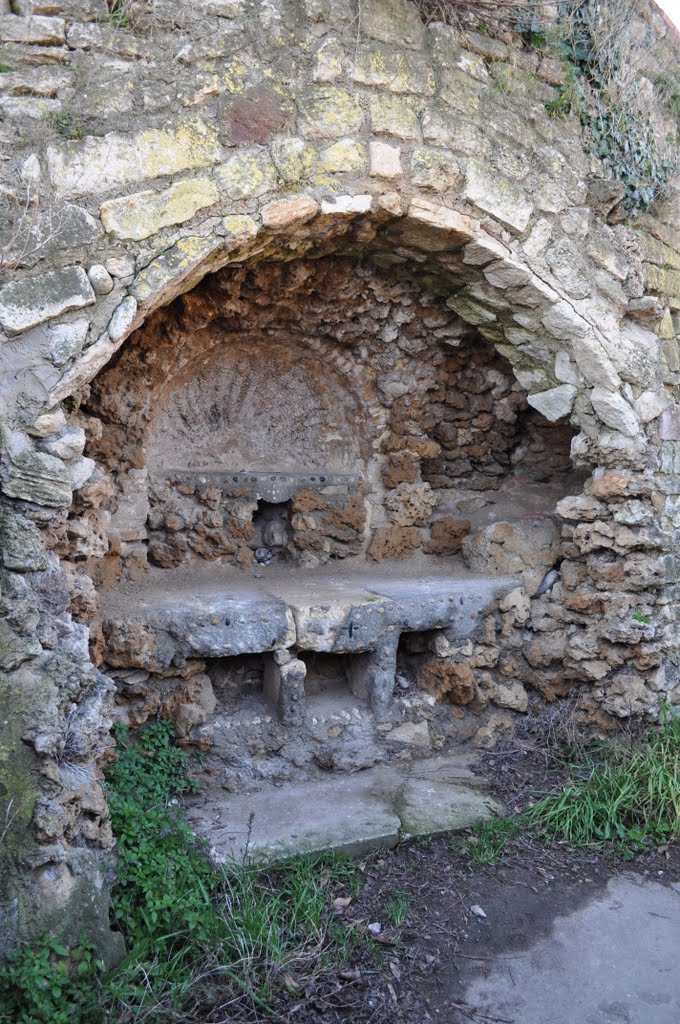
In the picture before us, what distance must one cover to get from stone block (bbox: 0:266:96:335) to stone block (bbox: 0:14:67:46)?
31.9 inches

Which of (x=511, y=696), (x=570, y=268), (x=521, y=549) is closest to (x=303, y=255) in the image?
(x=570, y=268)

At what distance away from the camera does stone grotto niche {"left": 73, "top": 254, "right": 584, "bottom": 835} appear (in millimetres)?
3631

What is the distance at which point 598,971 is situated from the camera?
8.82 feet

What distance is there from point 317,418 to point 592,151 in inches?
78.5

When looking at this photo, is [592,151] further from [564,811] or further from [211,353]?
[564,811]

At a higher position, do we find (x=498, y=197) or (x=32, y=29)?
(x=32, y=29)

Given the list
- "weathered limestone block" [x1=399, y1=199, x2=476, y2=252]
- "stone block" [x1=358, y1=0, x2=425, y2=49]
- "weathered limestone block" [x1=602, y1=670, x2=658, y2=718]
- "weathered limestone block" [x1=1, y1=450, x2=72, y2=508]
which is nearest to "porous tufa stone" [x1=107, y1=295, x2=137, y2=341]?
"weathered limestone block" [x1=1, y1=450, x2=72, y2=508]

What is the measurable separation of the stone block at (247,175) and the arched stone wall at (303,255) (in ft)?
0.04

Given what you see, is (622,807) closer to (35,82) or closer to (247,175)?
(247,175)

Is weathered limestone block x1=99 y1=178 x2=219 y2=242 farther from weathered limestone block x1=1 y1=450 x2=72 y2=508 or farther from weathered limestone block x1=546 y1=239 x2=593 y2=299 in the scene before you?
weathered limestone block x1=546 y1=239 x2=593 y2=299

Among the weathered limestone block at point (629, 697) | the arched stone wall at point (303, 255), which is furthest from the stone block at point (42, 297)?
the weathered limestone block at point (629, 697)

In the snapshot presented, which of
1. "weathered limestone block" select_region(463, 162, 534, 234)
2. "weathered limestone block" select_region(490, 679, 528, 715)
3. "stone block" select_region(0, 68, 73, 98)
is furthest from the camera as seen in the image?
"weathered limestone block" select_region(490, 679, 528, 715)

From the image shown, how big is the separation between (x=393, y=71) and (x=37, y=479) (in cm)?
222

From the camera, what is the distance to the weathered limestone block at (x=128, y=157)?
273 centimetres
